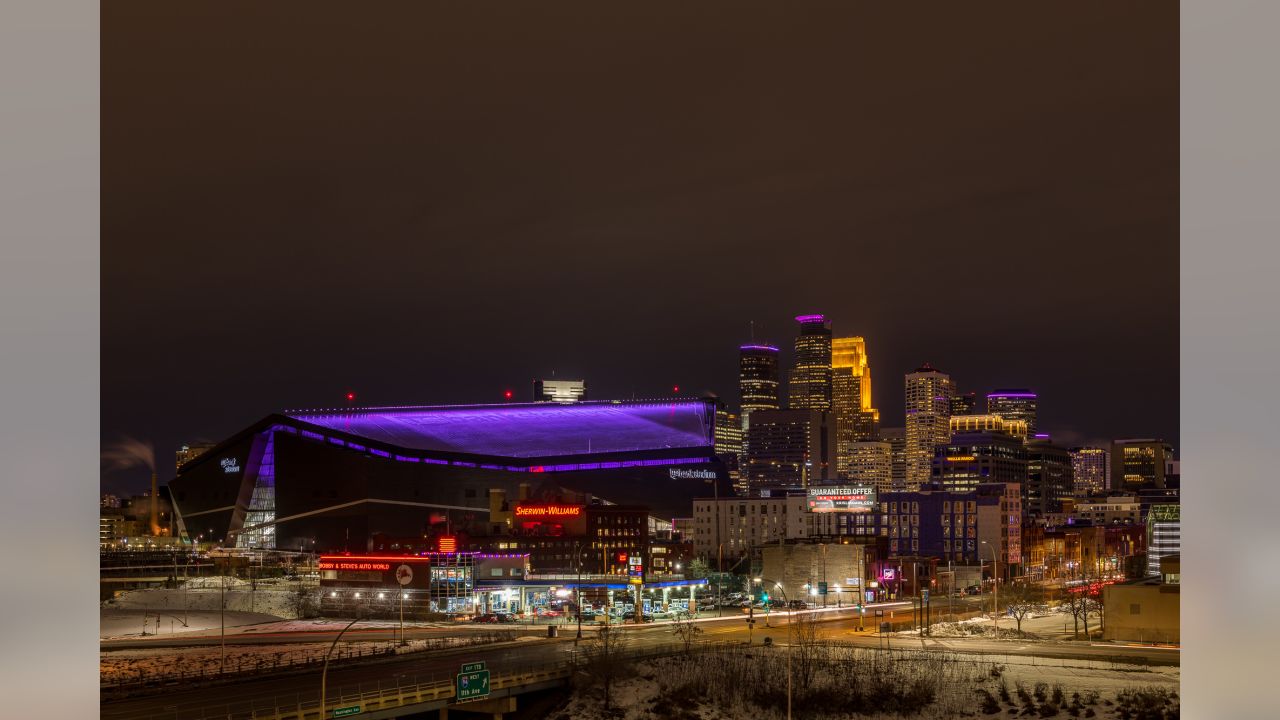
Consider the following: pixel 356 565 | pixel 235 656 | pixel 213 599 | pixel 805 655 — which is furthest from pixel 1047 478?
pixel 235 656

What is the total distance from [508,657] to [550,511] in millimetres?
28363

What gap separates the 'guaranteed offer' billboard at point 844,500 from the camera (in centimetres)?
7294

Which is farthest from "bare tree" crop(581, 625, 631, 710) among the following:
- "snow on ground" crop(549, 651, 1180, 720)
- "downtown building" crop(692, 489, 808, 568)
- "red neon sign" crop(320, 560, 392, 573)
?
"downtown building" crop(692, 489, 808, 568)

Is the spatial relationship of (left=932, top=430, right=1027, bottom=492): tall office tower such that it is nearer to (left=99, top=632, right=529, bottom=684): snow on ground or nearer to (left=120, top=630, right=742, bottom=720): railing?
(left=99, top=632, right=529, bottom=684): snow on ground

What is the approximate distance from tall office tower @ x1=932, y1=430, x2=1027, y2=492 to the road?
90257 mm

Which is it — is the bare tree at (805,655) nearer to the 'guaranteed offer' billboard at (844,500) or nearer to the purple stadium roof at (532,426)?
the 'guaranteed offer' billboard at (844,500)

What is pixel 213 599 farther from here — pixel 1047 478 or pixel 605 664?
pixel 1047 478

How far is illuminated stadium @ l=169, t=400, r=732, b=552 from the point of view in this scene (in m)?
81.8

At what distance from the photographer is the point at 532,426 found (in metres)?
108

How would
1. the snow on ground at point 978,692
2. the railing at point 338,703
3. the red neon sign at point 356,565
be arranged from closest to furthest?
1. the railing at point 338,703
2. the snow on ground at point 978,692
3. the red neon sign at point 356,565

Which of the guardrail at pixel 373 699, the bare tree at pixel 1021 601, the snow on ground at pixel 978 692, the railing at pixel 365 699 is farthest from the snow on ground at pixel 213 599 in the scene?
the bare tree at pixel 1021 601

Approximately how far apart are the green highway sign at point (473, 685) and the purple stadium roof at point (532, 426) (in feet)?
229

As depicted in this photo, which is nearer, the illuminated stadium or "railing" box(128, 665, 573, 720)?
"railing" box(128, 665, 573, 720)

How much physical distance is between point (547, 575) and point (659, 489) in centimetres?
4859
